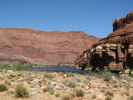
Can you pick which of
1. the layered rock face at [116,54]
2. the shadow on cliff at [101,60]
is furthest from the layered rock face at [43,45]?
the layered rock face at [116,54]

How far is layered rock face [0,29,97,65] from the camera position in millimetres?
154375

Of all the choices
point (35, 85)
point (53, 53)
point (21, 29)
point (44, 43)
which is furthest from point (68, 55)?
point (35, 85)

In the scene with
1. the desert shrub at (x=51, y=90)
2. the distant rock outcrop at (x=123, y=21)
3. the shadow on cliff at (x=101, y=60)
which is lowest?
the desert shrub at (x=51, y=90)

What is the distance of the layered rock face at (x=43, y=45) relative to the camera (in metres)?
154

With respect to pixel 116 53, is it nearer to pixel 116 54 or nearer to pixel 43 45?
pixel 116 54

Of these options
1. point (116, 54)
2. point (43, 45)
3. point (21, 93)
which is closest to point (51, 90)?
point (21, 93)

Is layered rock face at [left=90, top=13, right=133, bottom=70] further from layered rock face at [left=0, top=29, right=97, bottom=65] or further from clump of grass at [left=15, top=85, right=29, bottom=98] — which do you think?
layered rock face at [left=0, top=29, right=97, bottom=65]

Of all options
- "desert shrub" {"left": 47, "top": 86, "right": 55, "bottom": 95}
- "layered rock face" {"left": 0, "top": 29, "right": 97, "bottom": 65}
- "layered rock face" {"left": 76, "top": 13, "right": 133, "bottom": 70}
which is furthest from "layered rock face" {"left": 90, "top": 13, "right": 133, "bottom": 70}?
"layered rock face" {"left": 0, "top": 29, "right": 97, "bottom": 65}

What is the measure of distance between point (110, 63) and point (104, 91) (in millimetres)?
28515

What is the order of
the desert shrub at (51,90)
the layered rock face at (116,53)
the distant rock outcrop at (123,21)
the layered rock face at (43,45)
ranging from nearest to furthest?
the desert shrub at (51,90) < the layered rock face at (116,53) < the distant rock outcrop at (123,21) < the layered rock face at (43,45)

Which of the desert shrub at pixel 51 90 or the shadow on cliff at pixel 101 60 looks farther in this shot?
the shadow on cliff at pixel 101 60

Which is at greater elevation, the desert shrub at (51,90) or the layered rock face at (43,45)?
the layered rock face at (43,45)

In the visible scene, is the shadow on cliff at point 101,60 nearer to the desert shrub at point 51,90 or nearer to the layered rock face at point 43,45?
the desert shrub at point 51,90

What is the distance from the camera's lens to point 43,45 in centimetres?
17375
